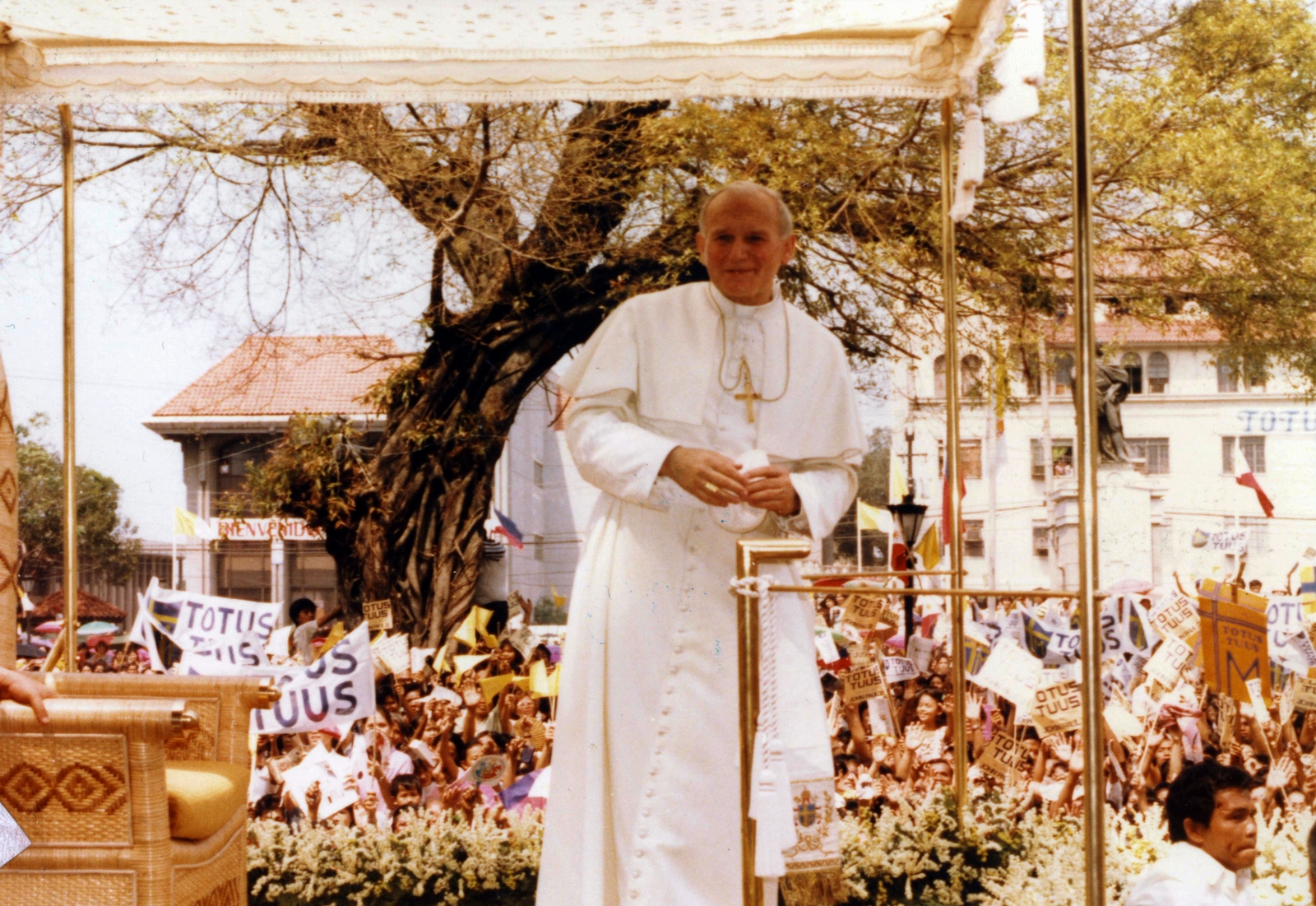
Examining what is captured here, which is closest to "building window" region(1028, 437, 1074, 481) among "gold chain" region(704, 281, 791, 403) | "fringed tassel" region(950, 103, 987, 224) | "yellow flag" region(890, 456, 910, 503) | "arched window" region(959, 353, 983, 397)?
"arched window" region(959, 353, 983, 397)

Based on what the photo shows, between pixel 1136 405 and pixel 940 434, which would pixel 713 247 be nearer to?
pixel 940 434

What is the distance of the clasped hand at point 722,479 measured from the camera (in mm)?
2877

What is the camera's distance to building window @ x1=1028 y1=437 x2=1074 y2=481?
2509 cm

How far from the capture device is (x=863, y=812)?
518 centimetres

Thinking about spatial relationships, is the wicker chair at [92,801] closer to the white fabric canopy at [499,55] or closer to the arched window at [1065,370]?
the white fabric canopy at [499,55]

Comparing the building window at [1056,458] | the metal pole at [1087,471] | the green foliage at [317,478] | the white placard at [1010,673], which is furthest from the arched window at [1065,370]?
the metal pole at [1087,471]

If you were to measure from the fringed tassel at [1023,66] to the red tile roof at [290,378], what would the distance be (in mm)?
8514

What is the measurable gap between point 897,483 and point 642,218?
135 inches

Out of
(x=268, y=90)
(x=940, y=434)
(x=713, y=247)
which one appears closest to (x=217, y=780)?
(x=713, y=247)

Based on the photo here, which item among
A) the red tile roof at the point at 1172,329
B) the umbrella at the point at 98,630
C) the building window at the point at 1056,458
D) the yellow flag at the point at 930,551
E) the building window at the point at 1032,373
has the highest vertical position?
the red tile roof at the point at 1172,329

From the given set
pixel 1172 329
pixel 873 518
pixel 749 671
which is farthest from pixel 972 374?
pixel 749 671

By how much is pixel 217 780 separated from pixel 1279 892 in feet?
11.5

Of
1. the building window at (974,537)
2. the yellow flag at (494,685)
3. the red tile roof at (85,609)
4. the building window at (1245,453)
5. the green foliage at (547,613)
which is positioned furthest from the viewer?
the building window at (1245,453)

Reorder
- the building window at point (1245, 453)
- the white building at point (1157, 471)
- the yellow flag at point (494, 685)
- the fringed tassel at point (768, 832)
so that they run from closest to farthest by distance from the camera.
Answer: the fringed tassel at point (768, 832), the yellow flag at point (494, 685), the white building at point (1157, 471), the building window at point (1245, 453)
